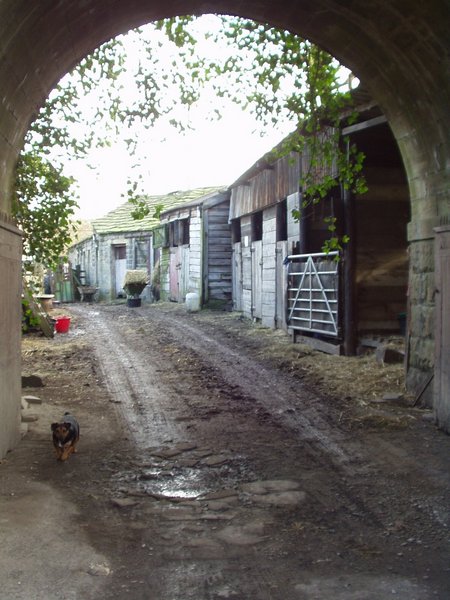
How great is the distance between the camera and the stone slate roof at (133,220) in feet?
86.2

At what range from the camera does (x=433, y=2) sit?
5.60 metres

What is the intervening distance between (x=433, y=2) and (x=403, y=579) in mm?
4989

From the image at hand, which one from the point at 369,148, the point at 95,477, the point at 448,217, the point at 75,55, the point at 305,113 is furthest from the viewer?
the point at 369,148

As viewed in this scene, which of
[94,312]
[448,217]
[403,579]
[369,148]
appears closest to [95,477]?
[403,579]

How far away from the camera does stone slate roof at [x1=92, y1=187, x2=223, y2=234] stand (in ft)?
86.2

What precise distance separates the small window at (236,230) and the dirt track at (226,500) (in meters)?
12.2

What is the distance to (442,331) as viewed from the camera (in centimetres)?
638

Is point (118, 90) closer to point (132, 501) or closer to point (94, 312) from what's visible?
point (132, 501)

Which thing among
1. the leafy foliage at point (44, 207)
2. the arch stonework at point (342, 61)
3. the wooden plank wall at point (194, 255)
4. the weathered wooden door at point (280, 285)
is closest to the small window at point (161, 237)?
the wooden plank wall at point (194, 255)

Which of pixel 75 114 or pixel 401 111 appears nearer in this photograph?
pixel 401 111

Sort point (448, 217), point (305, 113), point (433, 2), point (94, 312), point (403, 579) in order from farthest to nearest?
point (94, 312)
point (305, 113)
point (448, 217)
point (433, 2)
point (403, 579)

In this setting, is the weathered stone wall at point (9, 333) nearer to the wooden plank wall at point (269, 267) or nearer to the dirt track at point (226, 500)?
the dirt track at point (226, 500)

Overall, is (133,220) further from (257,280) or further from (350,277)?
(350,277)

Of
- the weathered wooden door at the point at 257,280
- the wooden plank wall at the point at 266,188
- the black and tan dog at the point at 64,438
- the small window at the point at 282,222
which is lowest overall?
the black and tan dog at the point at 64,438
